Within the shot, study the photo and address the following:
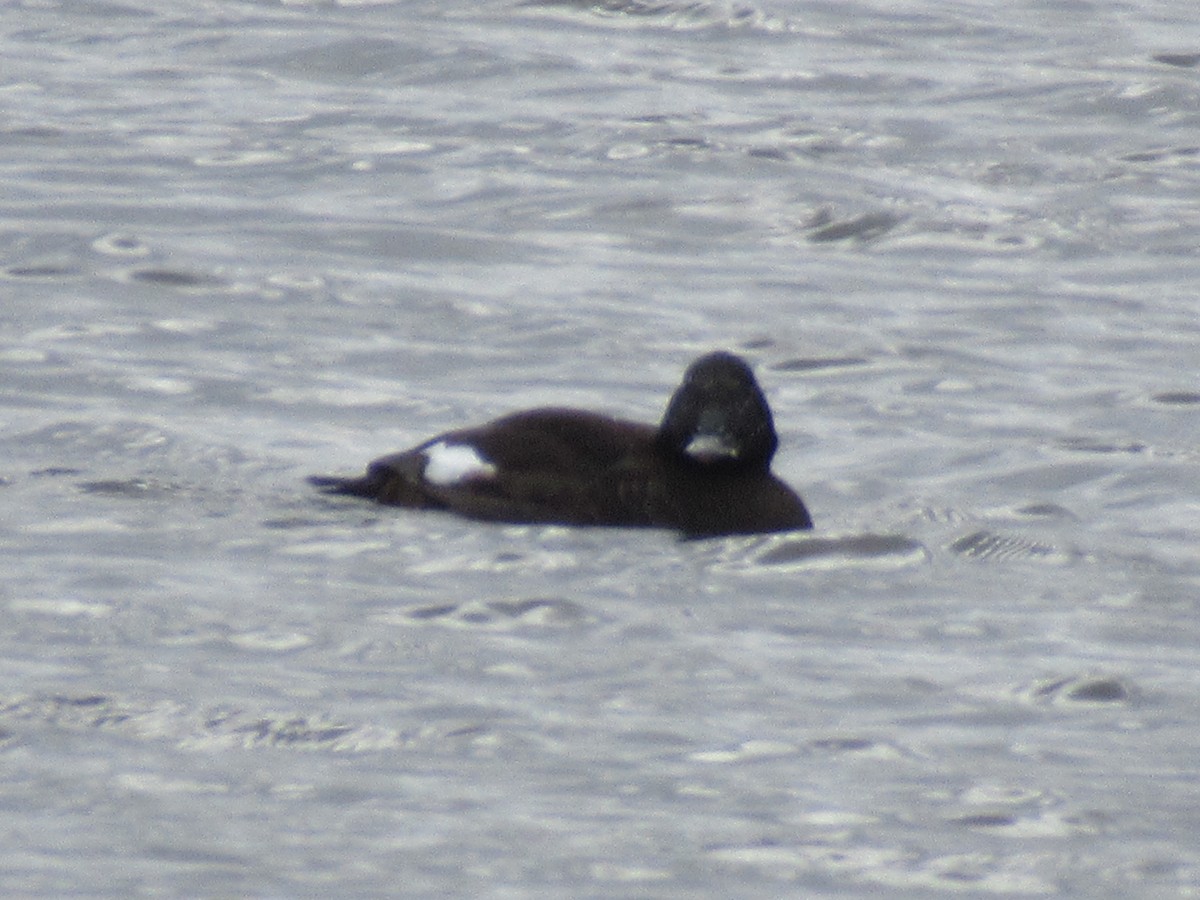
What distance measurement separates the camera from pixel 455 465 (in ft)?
29.2

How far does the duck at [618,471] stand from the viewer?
28.9 ft

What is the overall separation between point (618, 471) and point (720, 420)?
0.38m

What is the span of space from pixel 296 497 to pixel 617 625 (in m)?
1.67

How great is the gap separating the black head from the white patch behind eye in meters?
0.62

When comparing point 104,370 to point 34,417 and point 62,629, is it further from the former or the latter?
point 62,629

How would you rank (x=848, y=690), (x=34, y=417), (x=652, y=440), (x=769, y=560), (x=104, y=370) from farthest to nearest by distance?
(x=104, y=370), (x=34, y=417), (x=652, y=440), (x=769, y=560), (x=848, y=690)

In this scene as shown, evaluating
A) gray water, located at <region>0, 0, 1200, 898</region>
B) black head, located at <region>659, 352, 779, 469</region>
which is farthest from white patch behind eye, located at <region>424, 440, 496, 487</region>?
black head, located at <region>659, 352, 779, 469</region>

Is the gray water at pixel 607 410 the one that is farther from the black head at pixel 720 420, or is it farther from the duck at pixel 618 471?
the black head at pixel 720 420

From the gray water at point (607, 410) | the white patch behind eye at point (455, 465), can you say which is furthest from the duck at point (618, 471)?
the gray water at point (607, 410)

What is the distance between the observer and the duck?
8797 mm

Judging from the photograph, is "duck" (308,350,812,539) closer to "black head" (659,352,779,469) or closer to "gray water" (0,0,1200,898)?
"black head" (659,352,779,469)

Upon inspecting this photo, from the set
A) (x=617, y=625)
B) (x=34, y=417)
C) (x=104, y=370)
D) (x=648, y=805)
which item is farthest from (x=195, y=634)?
(x=104, y=370)

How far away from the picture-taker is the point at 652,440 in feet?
29.8

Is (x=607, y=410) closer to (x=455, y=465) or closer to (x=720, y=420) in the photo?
(x=720, y=420)
